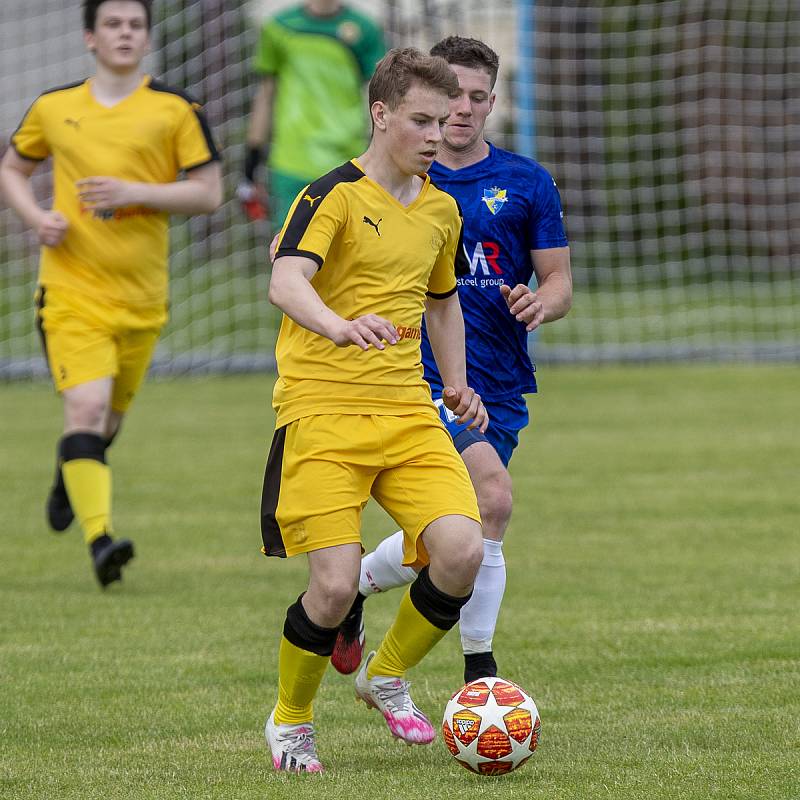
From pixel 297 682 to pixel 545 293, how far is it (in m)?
1.48

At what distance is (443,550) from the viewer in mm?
4125

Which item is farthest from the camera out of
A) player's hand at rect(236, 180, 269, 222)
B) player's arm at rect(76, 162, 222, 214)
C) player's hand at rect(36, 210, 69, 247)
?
player's hand at rect(236, 180, 269, 222)

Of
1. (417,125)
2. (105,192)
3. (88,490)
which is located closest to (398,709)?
(417,125)

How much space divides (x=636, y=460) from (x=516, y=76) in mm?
6495

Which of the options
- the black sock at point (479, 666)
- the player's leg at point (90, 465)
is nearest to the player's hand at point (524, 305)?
the black sock at point (479, 666)

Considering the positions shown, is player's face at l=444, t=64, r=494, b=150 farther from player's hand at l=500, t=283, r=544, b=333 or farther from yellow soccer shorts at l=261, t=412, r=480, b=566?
yellow soccer shorts at l=261, t=412, r=480, b=566

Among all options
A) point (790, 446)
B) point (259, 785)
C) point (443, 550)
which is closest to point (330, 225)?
point (443, 550)

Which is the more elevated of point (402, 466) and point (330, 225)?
point (330, 225)

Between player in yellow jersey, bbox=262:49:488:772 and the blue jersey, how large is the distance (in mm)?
764

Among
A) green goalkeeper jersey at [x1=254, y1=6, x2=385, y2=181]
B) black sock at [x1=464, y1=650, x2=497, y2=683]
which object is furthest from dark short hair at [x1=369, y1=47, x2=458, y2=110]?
green goalkeeper jersey at [x1=254, y1=6, x2=385, y2=181]

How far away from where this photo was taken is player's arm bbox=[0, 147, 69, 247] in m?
6.77

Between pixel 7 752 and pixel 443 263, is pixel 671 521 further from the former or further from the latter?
pixel 7 752

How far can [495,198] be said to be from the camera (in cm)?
510

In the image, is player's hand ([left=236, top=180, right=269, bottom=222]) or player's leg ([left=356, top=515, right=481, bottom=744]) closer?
player's leg ([left=356, top=515, right=481, bottom=744])
